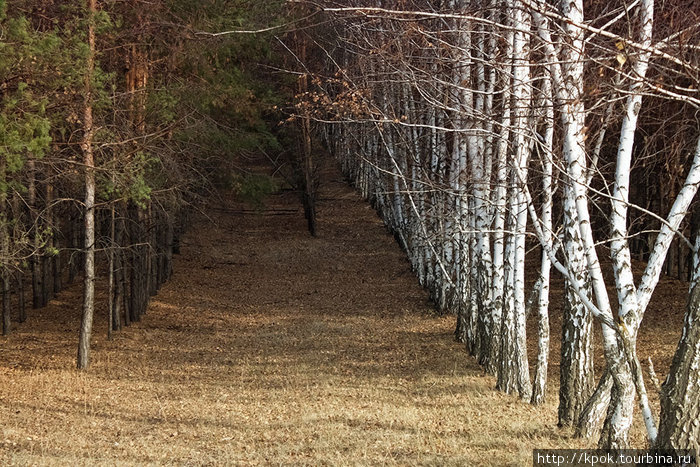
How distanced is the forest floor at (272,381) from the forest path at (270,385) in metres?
0.04

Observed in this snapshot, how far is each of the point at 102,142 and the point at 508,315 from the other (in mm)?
8598

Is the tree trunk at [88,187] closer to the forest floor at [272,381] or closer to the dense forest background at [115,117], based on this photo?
the dense forest background at [115,117]

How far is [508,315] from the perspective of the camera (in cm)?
1295

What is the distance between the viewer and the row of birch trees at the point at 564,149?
5.34m

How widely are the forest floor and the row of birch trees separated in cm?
108

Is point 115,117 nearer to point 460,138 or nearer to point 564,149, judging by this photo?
point 460,138

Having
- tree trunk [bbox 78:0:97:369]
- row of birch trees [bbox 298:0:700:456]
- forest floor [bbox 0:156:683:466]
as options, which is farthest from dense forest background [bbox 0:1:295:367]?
row of birch trees [bbox 298:0:700:456]

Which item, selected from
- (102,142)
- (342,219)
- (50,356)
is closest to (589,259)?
(102,142)

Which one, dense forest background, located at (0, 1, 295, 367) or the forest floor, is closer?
the forest floor

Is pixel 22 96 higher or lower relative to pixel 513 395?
higher

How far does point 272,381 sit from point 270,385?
16.0 inches

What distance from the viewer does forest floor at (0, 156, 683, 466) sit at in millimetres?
9336

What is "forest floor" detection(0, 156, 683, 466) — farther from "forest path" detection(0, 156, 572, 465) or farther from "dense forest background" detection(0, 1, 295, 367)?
"dense forest background" detection(0, 1, 295, 367)

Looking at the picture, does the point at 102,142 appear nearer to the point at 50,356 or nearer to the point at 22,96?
the point at 22,96
